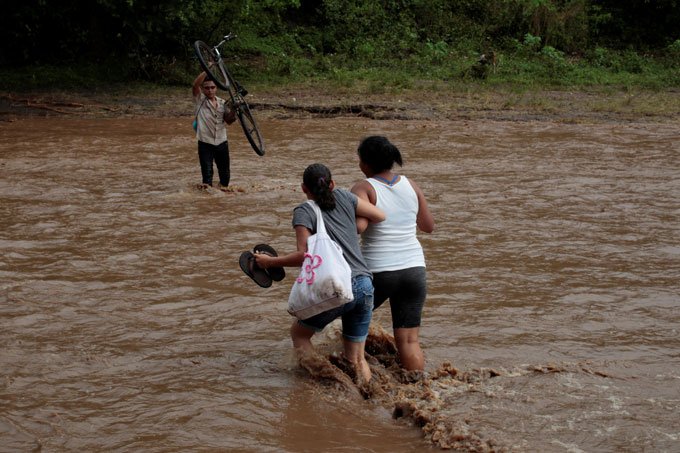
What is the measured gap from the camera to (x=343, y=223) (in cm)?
540

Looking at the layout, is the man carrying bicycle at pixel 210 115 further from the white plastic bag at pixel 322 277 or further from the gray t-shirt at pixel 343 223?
the white plastic bag at pixel 322 277

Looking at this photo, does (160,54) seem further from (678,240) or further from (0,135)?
(678,240)

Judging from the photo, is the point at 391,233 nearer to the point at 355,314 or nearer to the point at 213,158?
the point at 355,314

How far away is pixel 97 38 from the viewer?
952 inches

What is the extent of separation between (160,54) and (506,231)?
1606cm

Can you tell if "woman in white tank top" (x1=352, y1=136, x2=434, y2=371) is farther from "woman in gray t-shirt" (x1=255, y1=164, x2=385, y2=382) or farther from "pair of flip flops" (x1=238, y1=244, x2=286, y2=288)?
"pair of flip flops" (x1=238, y1=244, x2=286, y2=288)

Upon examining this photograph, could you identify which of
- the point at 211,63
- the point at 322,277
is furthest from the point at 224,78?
the point at 322,277

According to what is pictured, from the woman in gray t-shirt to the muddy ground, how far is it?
13445 mm

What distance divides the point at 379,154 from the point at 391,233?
50 centimetres

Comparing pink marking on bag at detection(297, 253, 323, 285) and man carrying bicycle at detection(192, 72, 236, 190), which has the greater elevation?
man carrying bicycle at detection(192, 72, 236, 190)

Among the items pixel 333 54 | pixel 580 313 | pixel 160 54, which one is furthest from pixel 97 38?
pixel 580 313

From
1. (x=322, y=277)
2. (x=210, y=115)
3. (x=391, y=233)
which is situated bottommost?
(x=322, y=277)

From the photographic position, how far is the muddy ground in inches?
746

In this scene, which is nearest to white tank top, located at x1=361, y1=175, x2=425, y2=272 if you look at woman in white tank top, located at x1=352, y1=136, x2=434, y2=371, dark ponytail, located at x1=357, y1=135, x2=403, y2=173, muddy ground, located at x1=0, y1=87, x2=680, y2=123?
woman in white tank top, located at x1=352, y1=136, x2=434, y2=371
